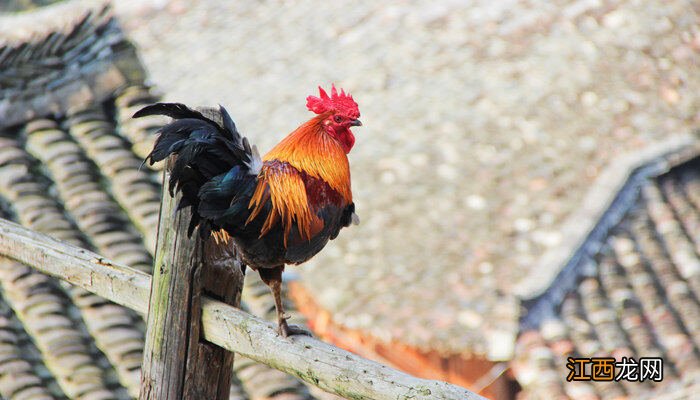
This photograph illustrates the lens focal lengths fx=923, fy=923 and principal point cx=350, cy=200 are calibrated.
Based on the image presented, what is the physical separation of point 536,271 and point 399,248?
2.52m

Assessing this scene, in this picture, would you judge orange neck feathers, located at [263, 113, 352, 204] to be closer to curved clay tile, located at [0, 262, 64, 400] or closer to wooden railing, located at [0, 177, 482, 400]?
wooden railing, located at [0, 177, 482, 400]

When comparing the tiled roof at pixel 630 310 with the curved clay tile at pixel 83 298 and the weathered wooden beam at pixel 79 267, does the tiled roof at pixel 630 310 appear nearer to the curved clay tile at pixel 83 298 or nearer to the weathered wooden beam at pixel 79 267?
the curved clay tile at pixel 83 298

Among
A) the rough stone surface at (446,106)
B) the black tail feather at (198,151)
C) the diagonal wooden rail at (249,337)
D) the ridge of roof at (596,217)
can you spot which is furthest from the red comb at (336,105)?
the rough stone surface at (446,106)

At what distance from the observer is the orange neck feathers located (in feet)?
7.59

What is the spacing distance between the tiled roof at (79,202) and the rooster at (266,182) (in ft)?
2.94

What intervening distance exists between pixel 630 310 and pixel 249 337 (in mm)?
4815

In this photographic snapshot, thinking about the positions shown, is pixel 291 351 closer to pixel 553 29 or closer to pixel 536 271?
pixel 536 271

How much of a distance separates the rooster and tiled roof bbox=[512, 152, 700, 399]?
3810mm

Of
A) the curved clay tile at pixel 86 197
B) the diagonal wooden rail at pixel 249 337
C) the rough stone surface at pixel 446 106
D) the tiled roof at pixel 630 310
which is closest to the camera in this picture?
the diagonal wooden rail at pixel 249 337

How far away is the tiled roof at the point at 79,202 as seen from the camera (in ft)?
9.97

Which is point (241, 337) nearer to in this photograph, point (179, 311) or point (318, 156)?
point (179, 311)

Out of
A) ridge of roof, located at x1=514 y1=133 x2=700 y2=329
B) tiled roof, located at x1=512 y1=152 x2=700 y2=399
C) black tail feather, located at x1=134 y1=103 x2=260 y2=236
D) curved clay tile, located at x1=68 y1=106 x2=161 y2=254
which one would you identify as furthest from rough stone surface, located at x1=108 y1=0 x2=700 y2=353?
black tail feather, located at x1=134 y1=103 x2=260 y2=236

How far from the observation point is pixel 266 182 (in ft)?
7.39

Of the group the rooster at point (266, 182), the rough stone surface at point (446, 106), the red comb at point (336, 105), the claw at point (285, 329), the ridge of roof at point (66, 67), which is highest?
the rough stone surface at point (446, 106)
